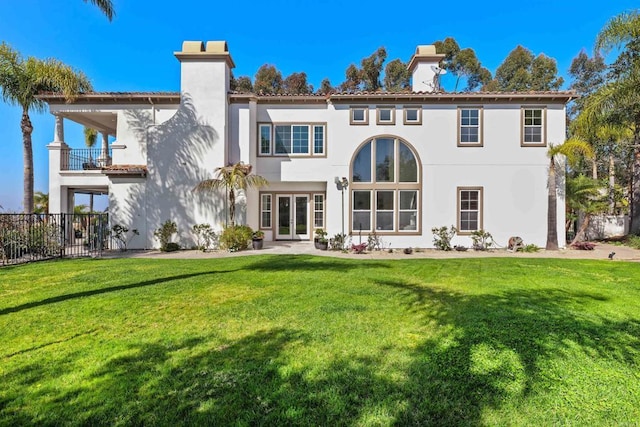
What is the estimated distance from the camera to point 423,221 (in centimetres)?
1530

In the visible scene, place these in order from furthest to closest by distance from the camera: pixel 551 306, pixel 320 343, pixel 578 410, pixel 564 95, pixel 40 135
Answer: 1. pixel 40 135
2. pixel 564 95
3. pixel 551 306
4. pixel 320 343
5. pixel 578 410

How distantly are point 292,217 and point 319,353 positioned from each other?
13.6 m

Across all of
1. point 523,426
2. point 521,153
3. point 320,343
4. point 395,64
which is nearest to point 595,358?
point 523,426

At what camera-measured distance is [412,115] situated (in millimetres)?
15445

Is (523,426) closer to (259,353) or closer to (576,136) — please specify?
(259,353)

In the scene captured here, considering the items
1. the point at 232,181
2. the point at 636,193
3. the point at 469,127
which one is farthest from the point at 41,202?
the point at 636,193

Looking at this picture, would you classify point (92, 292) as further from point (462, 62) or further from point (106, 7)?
point (462, 62)

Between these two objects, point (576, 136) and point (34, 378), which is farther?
point (576, 136)

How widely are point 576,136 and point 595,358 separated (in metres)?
16.2

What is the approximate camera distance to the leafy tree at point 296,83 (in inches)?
1457

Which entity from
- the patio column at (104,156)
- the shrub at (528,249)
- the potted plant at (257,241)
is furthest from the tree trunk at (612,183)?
the patio column at (104,156)

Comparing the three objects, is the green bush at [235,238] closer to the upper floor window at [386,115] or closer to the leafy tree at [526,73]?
the upper floor window at [386,115]

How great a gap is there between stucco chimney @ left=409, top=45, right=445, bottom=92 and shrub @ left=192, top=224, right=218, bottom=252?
13010 millimetres

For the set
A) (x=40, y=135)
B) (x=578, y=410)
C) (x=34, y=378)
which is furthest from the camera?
(x=40, y=135)
